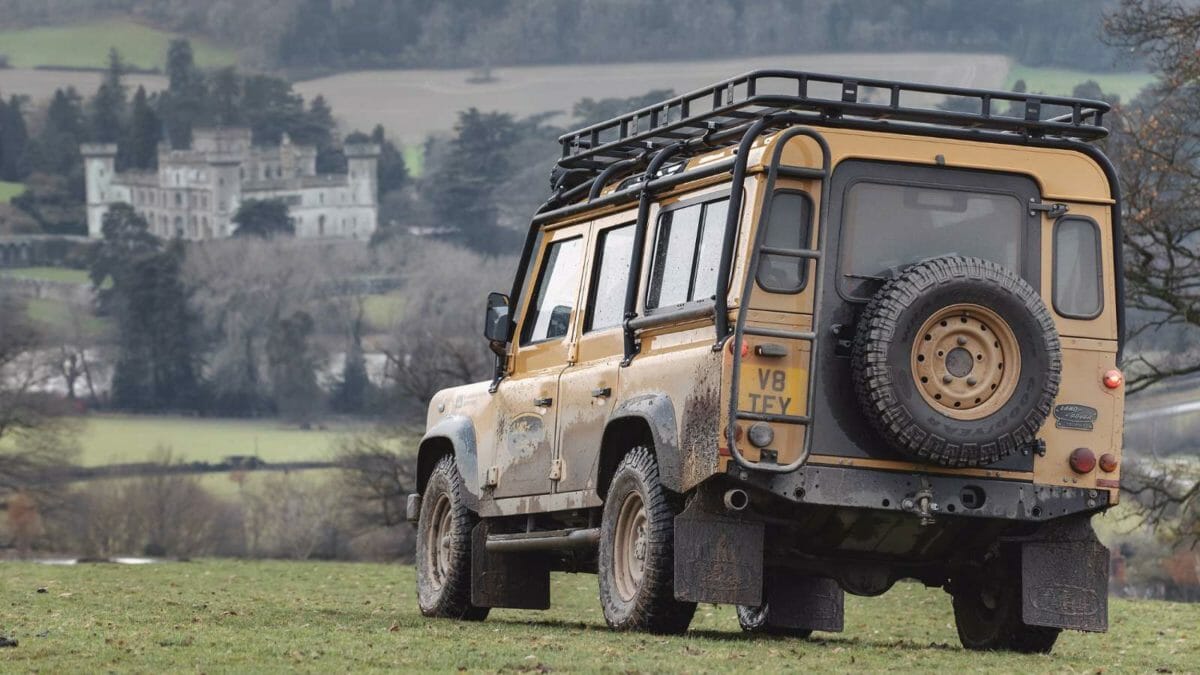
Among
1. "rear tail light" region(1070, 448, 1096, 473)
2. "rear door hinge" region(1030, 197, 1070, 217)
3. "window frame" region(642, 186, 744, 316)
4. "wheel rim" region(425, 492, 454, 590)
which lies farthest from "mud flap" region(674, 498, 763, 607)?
"wheel rim" region(425, 492, 454, 590)

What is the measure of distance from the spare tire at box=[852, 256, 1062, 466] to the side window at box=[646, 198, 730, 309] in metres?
1.01

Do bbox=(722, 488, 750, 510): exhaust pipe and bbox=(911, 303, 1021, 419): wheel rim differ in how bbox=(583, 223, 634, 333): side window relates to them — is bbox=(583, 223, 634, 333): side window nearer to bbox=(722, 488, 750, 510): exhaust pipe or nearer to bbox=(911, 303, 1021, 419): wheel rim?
bbox=(722, 488, 750, 510): exhaust pipe

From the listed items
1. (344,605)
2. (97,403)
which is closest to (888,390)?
(344,605)

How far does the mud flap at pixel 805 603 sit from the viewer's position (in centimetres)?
1449

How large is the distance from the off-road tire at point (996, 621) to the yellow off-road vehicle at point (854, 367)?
0.02 meters

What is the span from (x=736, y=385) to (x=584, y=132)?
A: 159 inches

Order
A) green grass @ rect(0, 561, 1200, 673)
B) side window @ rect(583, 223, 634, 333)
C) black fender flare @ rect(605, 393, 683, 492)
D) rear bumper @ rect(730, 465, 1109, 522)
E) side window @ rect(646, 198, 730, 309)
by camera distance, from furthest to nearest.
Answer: side window @ rect(583, 223, 634, 333)
side window @ rect(646, 198, 730, 309)
black fender flare @ rect(605, 393, 683, 492)
rear bumper @ rect(730, 465, 1109, 522)
green grass @ rect(0, 561, 1200, 673)

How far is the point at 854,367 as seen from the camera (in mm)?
12672

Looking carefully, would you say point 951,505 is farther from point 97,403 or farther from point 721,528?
point 97,403

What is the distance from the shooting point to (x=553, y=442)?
15.4 metres

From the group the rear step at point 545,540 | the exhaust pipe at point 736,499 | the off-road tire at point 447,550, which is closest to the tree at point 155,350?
the off-road tire at point 447,550

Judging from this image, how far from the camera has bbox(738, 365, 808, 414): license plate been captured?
12562mm

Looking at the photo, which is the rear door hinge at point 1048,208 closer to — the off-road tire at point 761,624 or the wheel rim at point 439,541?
the off-road tire at point 761,624

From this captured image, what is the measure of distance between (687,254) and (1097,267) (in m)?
2.30
